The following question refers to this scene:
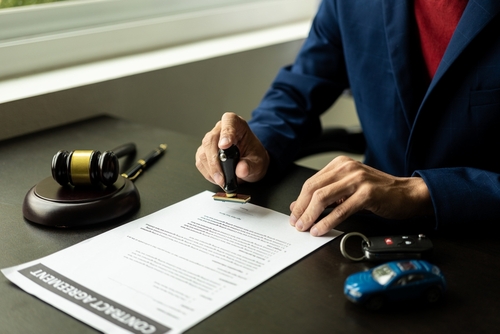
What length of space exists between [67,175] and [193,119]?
92 centimetres

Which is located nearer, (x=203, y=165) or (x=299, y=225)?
(x=299, y=225)

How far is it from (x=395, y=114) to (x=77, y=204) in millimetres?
764

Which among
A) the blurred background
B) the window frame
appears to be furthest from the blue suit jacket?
the window frame

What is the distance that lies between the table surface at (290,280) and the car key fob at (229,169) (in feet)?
0.17

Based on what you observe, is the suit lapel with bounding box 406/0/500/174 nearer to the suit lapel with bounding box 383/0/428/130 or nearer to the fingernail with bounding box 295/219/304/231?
the suit lapel with bounding box 383/0/428/130

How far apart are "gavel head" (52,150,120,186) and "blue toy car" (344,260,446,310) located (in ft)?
1.60

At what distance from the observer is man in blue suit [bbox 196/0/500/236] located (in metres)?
0.98

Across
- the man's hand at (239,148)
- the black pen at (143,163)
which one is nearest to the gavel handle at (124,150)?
the black pen at (143,163)

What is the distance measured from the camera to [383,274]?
0.74 meters

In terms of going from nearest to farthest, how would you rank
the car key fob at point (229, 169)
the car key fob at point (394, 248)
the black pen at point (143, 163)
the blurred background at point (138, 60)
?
the car key fob at point (394, 248) → the car key fob at point (229, 169) → the black pen at point (143, 163) → the blurred background at point (138, 60)

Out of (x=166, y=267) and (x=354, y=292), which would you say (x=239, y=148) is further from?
(x=354, y=292)

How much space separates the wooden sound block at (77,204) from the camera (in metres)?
0.98

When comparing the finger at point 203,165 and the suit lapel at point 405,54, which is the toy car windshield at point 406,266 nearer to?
the finger at point 203,165

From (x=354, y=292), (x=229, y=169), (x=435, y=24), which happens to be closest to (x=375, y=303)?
(x=354, y=292)
